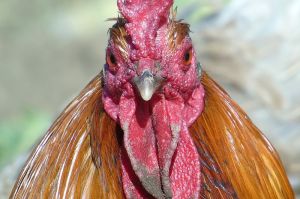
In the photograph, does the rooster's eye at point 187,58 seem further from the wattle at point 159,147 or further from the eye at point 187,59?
the wattle at point 159,147

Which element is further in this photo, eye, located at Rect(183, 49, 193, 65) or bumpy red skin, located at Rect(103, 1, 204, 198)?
eye, located at Rect(183, 49, 193, 65)

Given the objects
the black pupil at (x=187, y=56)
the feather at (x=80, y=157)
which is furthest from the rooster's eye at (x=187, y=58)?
the feather at (x=80, y=157)

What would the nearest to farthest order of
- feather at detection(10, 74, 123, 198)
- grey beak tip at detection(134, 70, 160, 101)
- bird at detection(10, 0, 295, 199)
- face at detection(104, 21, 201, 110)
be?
1. grey beak tip at detection(134, 70, 160, 101)
2. face at detection(104, 21, 201, 110)
3. bird at detection(10, 0, 295, 199)
4. feather at detection(10, 74, 123, 198)

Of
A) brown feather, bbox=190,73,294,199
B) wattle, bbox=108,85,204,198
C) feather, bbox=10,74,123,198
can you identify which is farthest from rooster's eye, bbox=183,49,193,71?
feather, bbox=10,74,123,198

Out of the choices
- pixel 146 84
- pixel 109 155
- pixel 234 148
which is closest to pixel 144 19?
pixel 146 84

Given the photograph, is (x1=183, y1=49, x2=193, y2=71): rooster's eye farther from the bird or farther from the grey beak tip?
the grey beak tip

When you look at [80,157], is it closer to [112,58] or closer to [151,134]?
[151,134]

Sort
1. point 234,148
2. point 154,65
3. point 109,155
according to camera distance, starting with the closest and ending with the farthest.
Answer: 1. point 154,65
2. point 109,155
3. point 234,148
